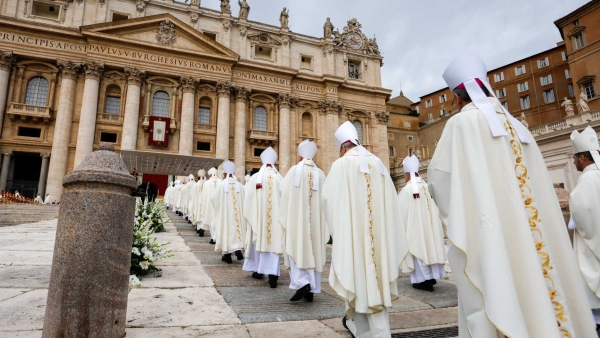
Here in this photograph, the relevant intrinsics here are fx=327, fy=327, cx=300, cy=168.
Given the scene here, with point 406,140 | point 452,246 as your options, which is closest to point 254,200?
point 452,246

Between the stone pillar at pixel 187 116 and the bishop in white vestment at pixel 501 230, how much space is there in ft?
86.5

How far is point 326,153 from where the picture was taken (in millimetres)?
32250

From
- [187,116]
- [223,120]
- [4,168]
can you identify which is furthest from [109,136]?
[223,120]

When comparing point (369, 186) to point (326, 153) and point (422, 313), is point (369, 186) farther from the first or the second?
point (326, 153)

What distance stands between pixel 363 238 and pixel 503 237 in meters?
1.63

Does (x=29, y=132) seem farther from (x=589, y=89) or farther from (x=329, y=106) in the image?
(x=589, y=89)

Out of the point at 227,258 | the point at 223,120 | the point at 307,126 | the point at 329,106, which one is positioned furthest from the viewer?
the point at 307,126

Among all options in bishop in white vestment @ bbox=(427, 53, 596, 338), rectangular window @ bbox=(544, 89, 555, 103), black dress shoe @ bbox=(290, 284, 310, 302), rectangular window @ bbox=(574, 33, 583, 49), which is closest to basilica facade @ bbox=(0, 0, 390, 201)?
rectangular window @ bbox=(574, 33, 583, 49)

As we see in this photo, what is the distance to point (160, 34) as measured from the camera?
27.6 m

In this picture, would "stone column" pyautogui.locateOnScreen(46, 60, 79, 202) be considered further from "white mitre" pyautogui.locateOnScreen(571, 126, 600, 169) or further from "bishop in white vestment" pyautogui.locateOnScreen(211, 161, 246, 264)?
"white mitre" pyautogui.locateOnScreen(571, 126, 600, 169)

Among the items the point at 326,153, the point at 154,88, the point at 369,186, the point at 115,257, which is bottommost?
the point at 115,257

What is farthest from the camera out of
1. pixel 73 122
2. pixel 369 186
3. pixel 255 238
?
pixel 73 122

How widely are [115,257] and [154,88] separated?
1102 inches

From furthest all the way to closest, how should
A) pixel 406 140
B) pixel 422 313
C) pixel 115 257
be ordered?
pixel 406 140 < pixel 422 313 < pixel 115 257
